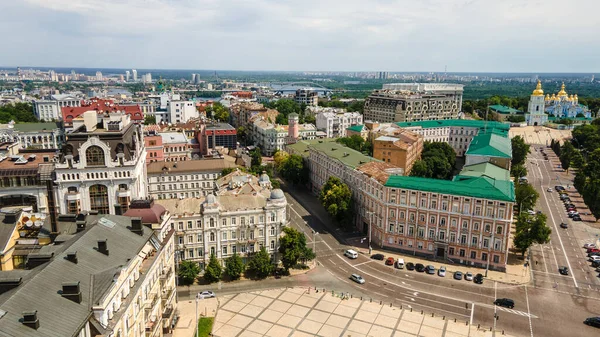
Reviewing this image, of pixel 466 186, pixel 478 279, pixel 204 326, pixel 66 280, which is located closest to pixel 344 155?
pixel 466 186

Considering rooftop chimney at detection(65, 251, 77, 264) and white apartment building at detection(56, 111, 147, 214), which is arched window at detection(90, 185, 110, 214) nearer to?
white apartment building at detection(56, 111, 147, 214)

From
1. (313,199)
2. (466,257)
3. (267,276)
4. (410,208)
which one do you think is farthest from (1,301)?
(313,199)

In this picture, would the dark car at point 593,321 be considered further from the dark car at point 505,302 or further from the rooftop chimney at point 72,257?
the rooftop chimney at point 72,257

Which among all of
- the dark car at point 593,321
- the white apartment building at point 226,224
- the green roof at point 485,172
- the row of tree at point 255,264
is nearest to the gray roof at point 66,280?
the row of tree at point 255,264

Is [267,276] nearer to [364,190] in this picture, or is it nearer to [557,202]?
[364,190]

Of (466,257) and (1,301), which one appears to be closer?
(1,301)

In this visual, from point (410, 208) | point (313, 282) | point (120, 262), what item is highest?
point (120, 262)
